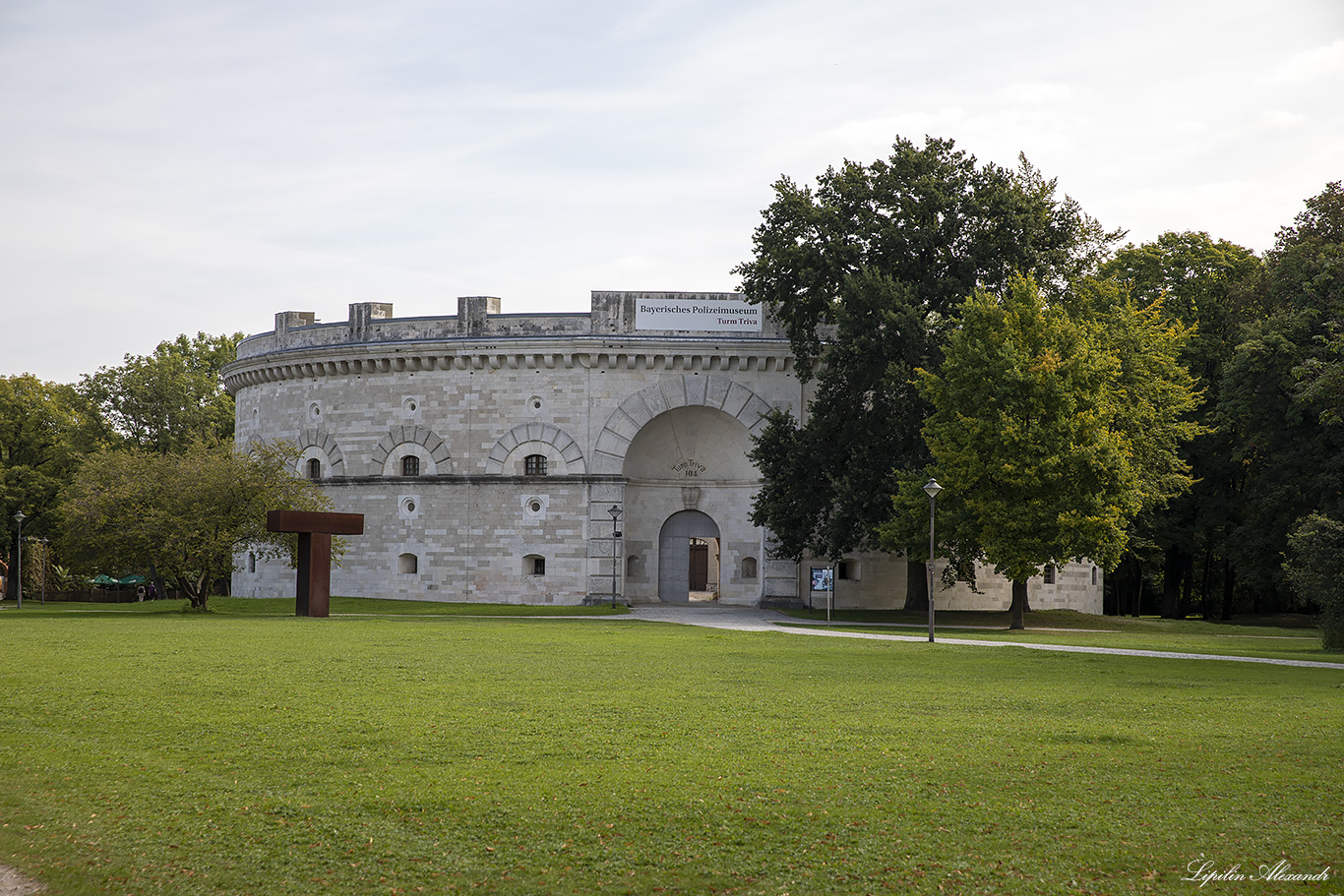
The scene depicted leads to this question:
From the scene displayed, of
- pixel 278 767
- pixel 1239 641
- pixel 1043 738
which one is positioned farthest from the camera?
pixel 1239 641

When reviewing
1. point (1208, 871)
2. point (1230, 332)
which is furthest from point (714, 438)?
point (1208, 871)

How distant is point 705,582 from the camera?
52.1 meters

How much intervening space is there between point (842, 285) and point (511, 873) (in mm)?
31823

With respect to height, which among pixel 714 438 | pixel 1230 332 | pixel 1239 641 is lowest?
pixel 1239 641

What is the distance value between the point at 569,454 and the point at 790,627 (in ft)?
43.9

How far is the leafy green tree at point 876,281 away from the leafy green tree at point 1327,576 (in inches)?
446

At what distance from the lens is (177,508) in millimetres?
34656

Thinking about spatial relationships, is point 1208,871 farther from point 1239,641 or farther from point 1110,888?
point 1239,641

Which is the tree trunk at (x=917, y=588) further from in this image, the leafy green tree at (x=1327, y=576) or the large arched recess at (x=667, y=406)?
the leafy green tree at (x=1327, y=576)

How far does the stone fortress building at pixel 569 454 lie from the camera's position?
4272 centimetres

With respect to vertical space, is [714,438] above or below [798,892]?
above

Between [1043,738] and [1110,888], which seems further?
[1043,738]

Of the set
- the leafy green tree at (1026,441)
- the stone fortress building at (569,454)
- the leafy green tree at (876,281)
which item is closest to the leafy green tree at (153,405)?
the stone fortress building at (569,454)

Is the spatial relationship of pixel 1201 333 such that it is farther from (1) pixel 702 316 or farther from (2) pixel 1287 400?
(1) pixel 702 316
